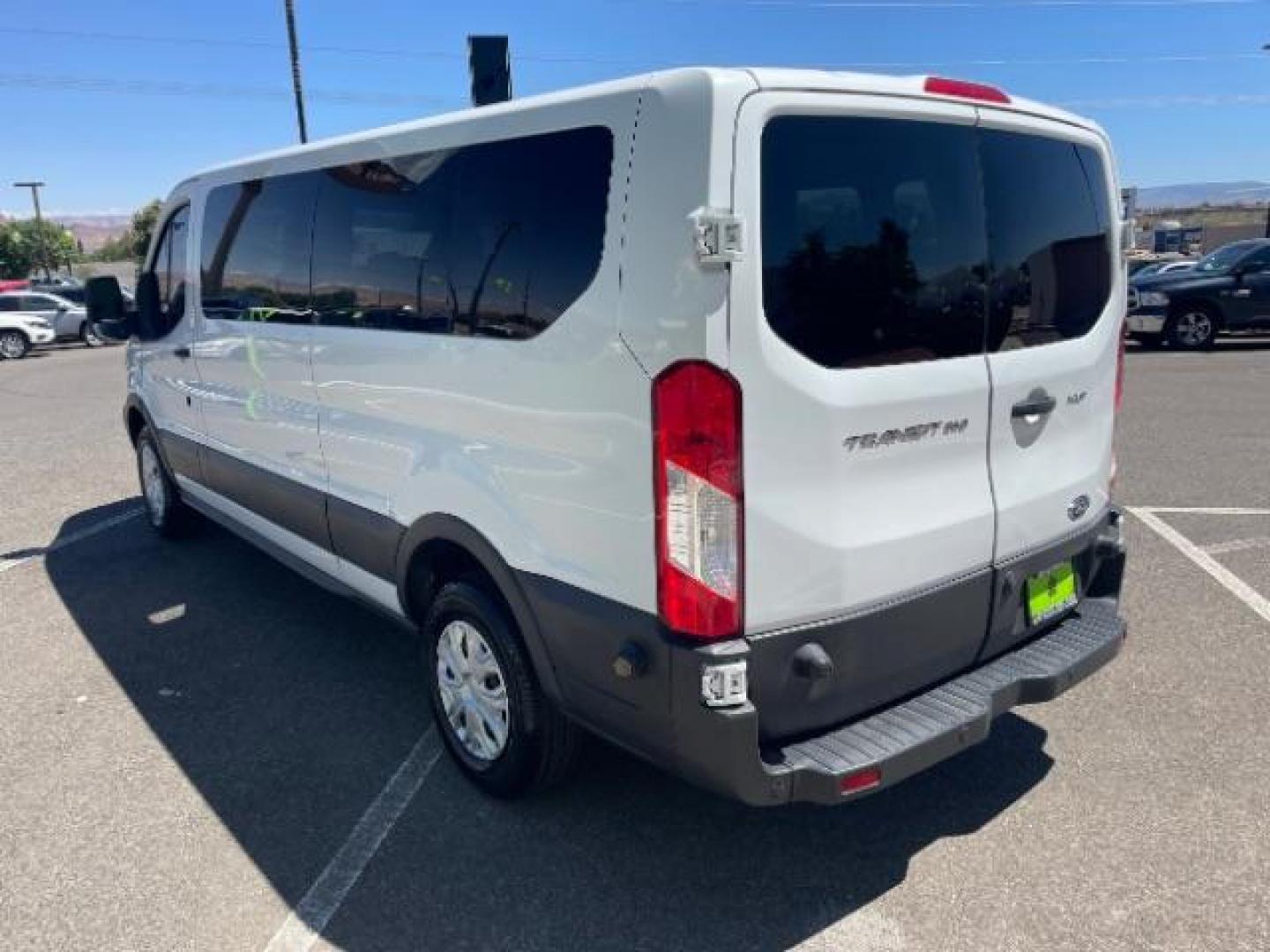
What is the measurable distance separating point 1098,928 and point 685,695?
4.18 ft

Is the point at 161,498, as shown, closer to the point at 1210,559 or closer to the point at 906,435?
the point at 906,435

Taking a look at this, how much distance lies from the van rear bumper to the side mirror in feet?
16.5

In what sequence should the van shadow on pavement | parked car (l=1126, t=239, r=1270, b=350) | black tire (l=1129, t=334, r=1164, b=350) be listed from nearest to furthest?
1. the van shadow on pavement
2. parked car (l=1126, t=239, r=1270, b=350)
3. black tire (l=1129, t=334, r=1164, b=350)

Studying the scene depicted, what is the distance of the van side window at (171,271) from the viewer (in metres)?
5.20

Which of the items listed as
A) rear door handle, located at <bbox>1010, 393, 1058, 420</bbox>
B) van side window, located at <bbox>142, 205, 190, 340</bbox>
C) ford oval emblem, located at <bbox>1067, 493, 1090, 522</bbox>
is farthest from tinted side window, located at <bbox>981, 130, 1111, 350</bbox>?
van side window, located at <bbox>142, 205, 190, 340</bbox>

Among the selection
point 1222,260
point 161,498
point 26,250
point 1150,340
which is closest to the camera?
point 161,498

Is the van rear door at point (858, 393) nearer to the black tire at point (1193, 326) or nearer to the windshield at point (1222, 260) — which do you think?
the black tire at point (1193, 326)

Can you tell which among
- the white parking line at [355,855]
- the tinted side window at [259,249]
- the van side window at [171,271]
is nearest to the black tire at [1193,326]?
the van side window at [171,271]

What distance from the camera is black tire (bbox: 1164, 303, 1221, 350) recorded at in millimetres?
15047

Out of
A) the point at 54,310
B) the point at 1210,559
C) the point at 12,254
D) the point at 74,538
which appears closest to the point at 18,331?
the point at 54,310

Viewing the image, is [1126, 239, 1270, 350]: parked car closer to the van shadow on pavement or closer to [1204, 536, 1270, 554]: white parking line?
[1204, 536, 1270, 554]: white parking line

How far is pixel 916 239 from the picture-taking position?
2600mm

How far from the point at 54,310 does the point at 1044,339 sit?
2783 centimetres

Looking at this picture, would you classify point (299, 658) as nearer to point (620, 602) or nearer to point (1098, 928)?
point (620, 602)
